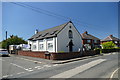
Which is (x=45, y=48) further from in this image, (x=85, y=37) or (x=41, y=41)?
(x=85, y=37)

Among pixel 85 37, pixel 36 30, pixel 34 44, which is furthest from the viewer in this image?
pixel 85 37

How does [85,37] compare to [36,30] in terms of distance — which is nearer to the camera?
[36,30]

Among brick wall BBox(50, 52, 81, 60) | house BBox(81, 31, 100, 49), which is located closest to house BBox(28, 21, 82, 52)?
brick wall BBox(50, 52, 81, 60)

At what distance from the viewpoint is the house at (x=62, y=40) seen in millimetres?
24344

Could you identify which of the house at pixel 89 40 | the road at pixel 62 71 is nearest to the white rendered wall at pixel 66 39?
the road at pixel 62 71

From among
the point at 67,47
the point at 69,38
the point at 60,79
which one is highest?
the point at 69,38

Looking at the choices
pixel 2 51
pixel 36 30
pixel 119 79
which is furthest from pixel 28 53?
pixel 119 79

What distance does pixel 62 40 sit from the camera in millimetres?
25047

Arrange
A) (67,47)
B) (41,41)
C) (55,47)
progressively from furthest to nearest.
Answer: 1. (41,41)
2. (67,47)
3. (55,47)

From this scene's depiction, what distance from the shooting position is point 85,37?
49.4 meters

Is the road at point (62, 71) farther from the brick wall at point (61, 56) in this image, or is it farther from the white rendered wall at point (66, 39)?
the white rendered wall at point (66, 39)

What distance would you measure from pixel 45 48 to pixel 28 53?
440 cm

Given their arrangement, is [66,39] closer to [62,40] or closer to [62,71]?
[62,40]

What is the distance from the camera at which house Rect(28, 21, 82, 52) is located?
2434cm
